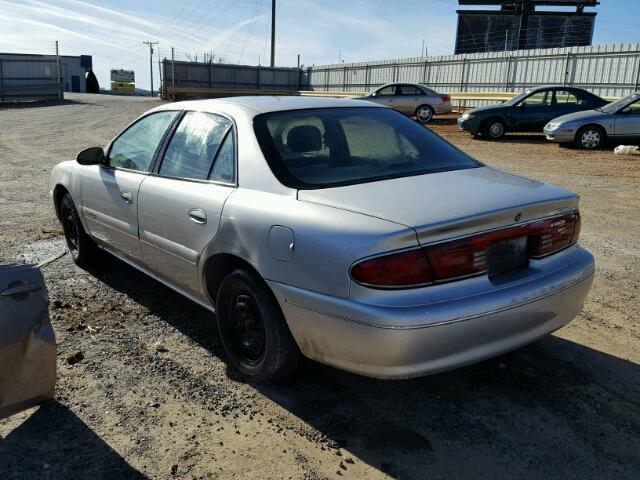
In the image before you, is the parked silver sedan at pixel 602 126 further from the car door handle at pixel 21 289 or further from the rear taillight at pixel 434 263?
the car door handle at pixel 21 289

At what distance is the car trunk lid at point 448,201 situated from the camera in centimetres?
273

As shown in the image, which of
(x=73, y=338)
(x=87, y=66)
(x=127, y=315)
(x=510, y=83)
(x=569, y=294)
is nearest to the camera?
(x=569, y=294)

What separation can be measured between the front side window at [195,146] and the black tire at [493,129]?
48.4ft

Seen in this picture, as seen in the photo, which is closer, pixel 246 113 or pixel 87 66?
pixel 246 113

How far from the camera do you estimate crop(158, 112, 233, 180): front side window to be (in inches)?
146

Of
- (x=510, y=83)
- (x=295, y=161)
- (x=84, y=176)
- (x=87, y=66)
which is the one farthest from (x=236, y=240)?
(x=87, y=66)

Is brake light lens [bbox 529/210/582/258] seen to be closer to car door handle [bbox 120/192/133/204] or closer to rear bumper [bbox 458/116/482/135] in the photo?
car door handle [bbox 120/192/133/204]

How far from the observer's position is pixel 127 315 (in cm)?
438

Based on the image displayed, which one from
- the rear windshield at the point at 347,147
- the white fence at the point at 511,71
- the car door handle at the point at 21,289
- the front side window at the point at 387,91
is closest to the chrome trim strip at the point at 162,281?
the rear windshield at the point at 347,147

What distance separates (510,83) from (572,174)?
58.5 feet

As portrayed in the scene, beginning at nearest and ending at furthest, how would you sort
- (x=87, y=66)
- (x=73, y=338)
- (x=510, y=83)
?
(x=73, y=338), (x=510, y=83), (x=87, y=66)

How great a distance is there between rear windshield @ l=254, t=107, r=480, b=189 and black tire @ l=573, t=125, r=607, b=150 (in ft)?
39.7

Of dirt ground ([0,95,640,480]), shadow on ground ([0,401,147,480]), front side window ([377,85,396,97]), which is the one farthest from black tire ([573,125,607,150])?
shadow on ground ([0,401,147,480])

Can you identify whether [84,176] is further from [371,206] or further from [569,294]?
[569,294]
